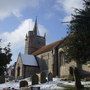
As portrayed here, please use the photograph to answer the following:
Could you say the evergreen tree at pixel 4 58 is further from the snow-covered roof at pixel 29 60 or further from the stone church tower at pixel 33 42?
the stone church tower at pixel 33 42

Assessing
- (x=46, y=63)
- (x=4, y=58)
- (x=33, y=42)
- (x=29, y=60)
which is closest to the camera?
(x=4, y=58)

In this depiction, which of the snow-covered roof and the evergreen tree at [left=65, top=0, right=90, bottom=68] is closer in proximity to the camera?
the evergreen tree at [left=65, top=0, right=90, bottom=68]

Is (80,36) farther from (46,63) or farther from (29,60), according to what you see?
(29,60)

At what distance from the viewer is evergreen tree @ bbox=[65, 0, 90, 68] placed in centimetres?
3194

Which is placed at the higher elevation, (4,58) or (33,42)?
(33,42)

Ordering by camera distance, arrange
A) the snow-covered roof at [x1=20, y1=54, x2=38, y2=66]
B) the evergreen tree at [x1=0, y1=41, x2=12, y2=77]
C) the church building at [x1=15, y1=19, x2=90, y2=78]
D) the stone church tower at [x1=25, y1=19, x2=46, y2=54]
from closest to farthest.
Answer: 1. the evergreen tree at [x1=0, y1=41, x2=12, y2=77]
2. the church building at [x1=15, y1=19, x2=90, y2=78]
3. the snow-covered roof at [x1=20, y1=54, x2=38, y2=66]
4. the stone church tower at [x1=25, y1=19, x2=46, y2=54]

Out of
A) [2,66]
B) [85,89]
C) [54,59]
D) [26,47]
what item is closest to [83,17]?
[85,89]

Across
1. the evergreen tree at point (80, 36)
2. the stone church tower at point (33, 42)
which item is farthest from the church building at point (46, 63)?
the evergreen tree at point (80, 36)

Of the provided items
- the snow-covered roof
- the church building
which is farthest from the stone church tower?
the snow-covered roof

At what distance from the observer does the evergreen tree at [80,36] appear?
31938 mm

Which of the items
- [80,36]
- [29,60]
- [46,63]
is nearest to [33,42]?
[29,60]

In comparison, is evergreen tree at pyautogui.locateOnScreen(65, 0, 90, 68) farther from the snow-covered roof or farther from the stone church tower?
the stone church tower

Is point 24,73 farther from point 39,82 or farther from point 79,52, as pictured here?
point 79,52

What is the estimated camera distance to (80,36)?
32938mm
